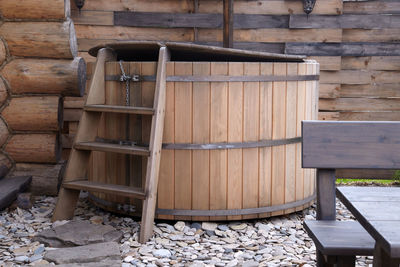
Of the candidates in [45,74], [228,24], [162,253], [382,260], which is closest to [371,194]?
[382,260]

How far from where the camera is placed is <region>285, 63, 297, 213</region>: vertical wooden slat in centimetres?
441

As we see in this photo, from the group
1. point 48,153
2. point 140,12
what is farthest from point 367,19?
point 48,153

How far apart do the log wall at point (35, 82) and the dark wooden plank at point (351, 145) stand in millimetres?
3086

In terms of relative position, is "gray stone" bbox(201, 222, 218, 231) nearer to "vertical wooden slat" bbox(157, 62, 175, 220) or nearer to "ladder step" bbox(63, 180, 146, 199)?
"vertical wooden slat" bbox(157, 62, 175, 220)

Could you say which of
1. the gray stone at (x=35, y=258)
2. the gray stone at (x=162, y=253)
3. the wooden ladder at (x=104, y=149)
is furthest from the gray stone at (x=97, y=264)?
the wooden ladder at (x=104, y=149)

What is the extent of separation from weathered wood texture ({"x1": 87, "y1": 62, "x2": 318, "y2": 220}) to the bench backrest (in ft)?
5.40

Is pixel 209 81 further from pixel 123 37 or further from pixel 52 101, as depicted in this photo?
pixel 123 37

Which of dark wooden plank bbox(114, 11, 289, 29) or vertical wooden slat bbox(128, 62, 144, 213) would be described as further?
dark wooden plank bbox(114, 11, 289, 29)

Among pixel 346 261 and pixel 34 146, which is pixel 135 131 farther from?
pixel 346 261

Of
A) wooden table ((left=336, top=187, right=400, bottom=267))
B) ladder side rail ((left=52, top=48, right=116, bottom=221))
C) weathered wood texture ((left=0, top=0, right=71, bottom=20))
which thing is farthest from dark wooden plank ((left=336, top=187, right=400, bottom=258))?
weathered wood texture ((left=0, top=0, right=71, bottom=20))

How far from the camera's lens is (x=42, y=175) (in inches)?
208

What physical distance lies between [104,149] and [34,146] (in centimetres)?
138

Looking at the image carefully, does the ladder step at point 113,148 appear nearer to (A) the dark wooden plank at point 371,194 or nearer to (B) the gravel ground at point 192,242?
(B) the gravel ground at point 192,242

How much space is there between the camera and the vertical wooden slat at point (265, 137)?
428cm
